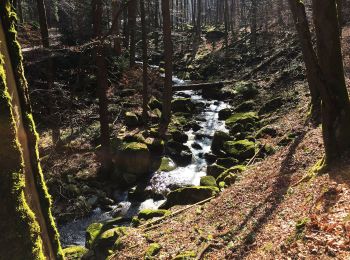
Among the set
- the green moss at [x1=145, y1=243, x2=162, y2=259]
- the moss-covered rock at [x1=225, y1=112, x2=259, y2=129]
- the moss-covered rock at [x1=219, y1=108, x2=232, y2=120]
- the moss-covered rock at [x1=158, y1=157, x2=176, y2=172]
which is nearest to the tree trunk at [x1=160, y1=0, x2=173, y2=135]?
the moss-covered rock at [x1=158, y1=157, x2=176, y2=172]

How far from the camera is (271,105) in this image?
22.2 meters

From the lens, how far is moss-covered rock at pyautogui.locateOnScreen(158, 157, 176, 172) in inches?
666

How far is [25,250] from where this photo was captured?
2.37 m

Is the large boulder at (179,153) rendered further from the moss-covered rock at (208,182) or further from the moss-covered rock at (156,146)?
the moss-covered rock at (208,182)

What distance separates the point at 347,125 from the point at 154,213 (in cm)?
648

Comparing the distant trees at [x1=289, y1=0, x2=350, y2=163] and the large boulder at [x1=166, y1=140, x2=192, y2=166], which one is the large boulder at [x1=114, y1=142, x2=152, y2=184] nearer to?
the large boulder at [x1=166, y1=140, x2=192, y2=166]

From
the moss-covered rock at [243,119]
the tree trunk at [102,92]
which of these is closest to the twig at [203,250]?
the tree trunk at [102,92]

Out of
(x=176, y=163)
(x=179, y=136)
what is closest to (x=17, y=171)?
(x=176, y=163)

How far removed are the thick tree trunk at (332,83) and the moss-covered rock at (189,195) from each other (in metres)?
4.67

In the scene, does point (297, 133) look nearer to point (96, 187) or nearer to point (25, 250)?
point (96, 187)

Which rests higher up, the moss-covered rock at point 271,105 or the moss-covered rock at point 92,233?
the moss-covered rock at point 271,105

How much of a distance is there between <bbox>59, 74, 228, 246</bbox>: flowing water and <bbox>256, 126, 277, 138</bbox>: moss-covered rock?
2.75 metres

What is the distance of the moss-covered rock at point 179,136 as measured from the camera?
20016 millimetres

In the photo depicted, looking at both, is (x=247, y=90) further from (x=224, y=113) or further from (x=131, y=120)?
(x=131, y=120)
